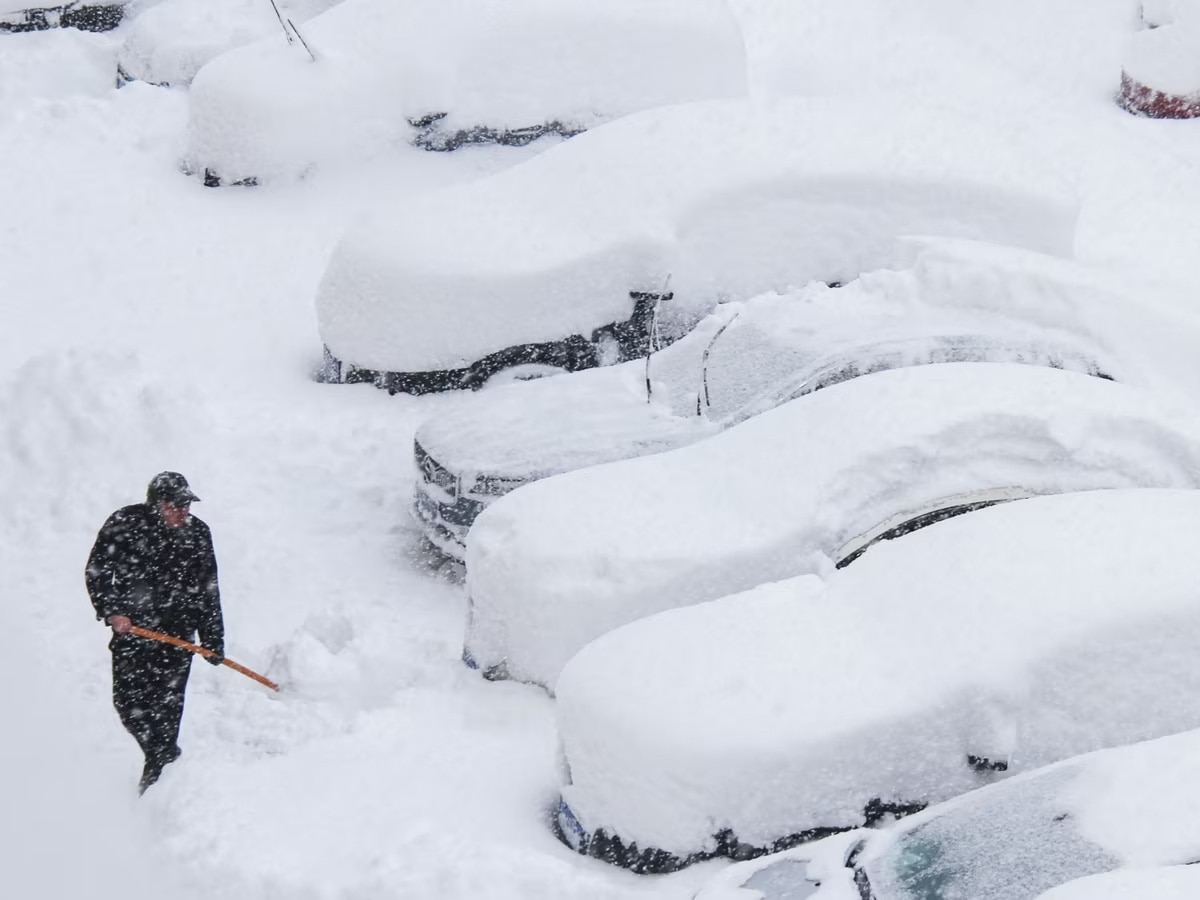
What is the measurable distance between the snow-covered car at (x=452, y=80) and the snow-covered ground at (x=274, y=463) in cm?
→ 27

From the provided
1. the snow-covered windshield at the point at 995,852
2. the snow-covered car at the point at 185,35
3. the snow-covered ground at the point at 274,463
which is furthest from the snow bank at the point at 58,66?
the snow-covered windshield at the point at 995,852

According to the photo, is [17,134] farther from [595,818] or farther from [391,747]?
[595,818]

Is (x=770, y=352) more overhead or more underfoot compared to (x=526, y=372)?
more overhead

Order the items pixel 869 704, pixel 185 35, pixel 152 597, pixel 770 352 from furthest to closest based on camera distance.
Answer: pixel 185 35
pixel 770 352
pixel 152 597
pixel 869 704

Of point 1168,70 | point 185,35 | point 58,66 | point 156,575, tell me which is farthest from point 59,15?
point 156,575

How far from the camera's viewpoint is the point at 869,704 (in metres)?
5.24

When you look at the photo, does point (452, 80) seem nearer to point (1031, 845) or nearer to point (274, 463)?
point (274, 463)

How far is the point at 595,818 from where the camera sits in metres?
5.38

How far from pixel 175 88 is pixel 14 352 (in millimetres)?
4644

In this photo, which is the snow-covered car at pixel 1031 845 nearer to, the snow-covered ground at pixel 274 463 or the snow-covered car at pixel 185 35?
the snow-covered ground at pixel 274 463

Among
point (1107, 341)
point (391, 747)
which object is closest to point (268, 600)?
point (391, 747)

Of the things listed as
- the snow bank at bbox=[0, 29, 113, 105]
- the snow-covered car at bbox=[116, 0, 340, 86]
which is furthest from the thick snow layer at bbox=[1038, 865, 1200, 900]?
the snow bank at bbox=[0, 29, 113, 105]

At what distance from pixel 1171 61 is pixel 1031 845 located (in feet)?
32.6

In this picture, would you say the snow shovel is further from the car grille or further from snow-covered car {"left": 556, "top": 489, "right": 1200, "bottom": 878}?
snow-covered car {"left": 556, "top": 489, "right": 1200, "bottom": 878}
